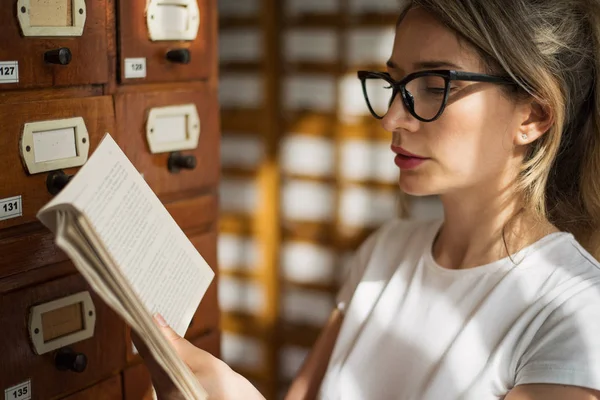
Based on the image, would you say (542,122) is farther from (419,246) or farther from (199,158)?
(199,158)

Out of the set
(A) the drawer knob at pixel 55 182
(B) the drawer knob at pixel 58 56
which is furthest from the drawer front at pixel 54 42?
(A) the drawer knob at pixel 55 182

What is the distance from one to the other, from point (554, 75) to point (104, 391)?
3.16 feet

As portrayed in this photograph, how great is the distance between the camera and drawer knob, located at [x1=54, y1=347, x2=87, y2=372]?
3.80ft

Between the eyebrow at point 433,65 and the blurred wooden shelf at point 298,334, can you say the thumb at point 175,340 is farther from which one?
the blurred wooden shelf at point 298,334

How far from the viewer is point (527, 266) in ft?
4.00

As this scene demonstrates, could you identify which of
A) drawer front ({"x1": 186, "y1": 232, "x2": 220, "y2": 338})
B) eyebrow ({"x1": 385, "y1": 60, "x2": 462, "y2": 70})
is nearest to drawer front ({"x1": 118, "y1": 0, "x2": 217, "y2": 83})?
drawer front ({"x1": 186, "y1": 232, "x2": 220, "y2": 338})

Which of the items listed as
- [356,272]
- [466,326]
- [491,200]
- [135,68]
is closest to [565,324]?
[466,326]

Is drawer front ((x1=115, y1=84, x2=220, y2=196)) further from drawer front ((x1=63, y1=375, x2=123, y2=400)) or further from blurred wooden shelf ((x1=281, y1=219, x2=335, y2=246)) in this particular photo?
blurred wooden shelf ((x1=281, y1=219, x2=335, y2=246))

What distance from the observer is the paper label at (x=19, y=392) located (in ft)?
3.59

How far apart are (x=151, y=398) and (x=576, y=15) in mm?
1019

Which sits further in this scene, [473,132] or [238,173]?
[238,173]

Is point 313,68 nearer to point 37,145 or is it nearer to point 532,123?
point 532,123

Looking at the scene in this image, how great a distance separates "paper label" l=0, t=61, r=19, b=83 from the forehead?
0.62 meters

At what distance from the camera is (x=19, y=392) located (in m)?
1.11
